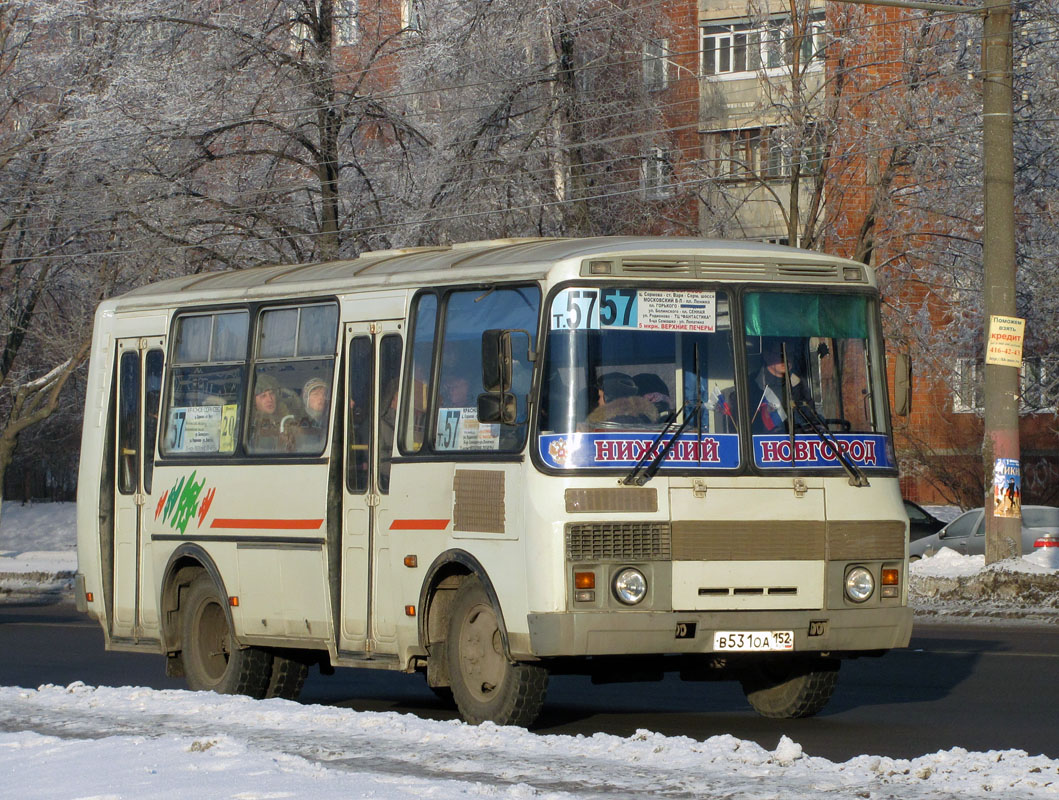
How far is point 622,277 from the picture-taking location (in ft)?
33.5

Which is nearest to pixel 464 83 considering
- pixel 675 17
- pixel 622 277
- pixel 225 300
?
pixel 675 17

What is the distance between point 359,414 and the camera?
11.6m

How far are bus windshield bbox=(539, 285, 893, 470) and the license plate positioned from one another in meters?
0.89

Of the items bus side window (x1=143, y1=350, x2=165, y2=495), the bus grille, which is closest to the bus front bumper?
the bus grille

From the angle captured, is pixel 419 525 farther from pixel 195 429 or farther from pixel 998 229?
pixel 998 229

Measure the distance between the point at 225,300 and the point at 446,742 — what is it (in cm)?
470

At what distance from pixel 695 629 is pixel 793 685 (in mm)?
1572

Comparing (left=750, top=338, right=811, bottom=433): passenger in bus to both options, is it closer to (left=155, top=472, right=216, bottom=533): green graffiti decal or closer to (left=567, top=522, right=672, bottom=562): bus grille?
(left=567, top=522, right=672, bottom=562): bus grille

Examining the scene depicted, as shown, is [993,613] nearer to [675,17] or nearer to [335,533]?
[335,533]

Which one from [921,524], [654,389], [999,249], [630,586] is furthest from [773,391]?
[921,524]

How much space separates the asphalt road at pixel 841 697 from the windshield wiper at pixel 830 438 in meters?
1.40

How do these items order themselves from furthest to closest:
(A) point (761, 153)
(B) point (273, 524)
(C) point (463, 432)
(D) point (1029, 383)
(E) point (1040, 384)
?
(D) point (1029, 383) → (E) point (1040, 384) → (A) point (761, 153) → (B) point (273, 524) → (C) point (463, 432)

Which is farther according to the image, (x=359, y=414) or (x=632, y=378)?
(x=359, y=414)

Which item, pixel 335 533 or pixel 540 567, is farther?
pixel 335 533
